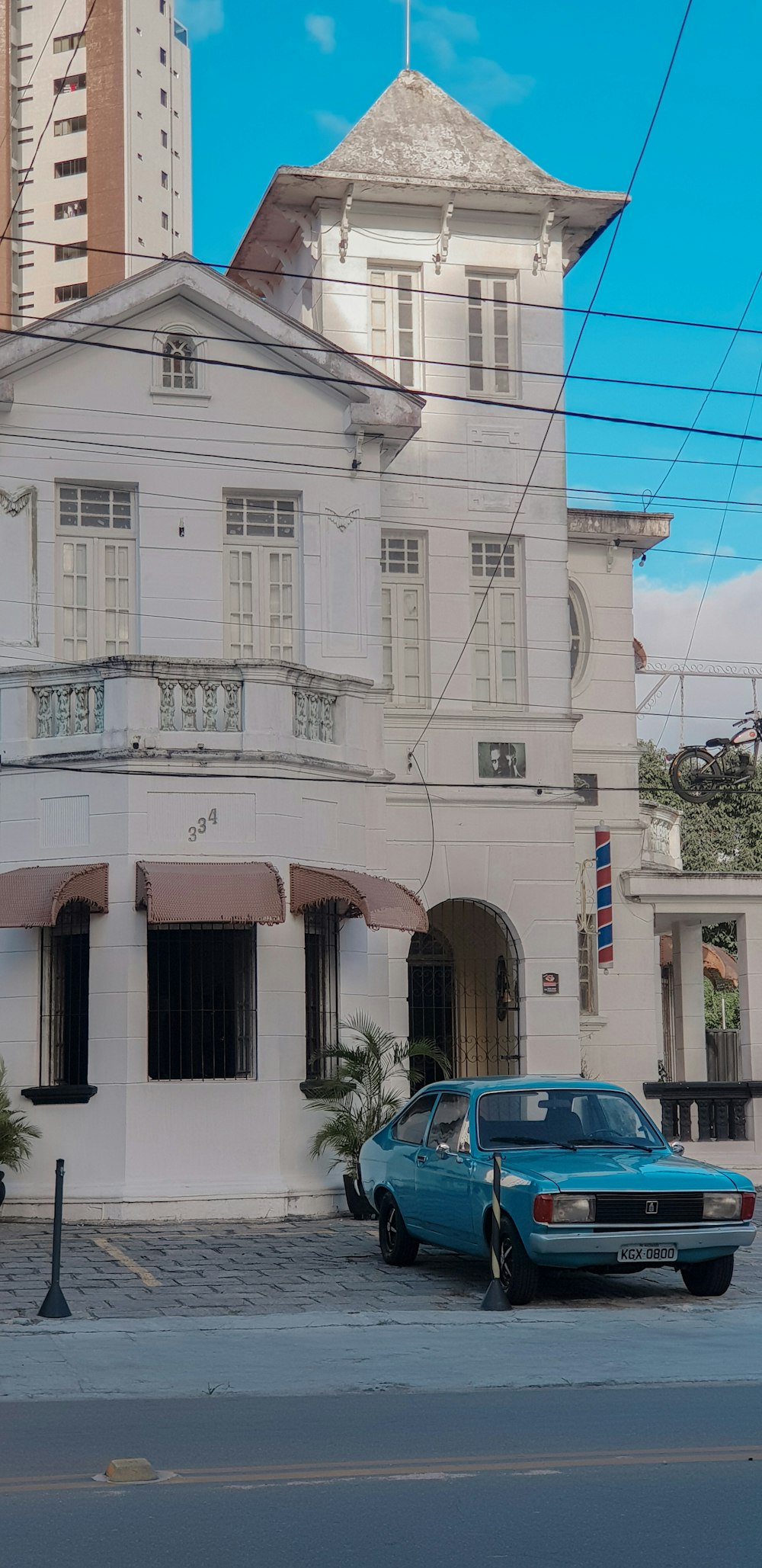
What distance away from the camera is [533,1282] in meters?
12.7

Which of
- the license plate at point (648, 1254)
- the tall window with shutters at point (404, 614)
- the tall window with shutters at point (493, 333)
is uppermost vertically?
the tall window with shutters at point (493, 333)

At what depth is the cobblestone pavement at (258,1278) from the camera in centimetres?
1312

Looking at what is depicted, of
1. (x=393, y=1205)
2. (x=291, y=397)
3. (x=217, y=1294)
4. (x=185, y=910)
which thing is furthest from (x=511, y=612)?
(x=217, y=1294)

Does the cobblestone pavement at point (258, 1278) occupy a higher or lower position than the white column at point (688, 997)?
lower

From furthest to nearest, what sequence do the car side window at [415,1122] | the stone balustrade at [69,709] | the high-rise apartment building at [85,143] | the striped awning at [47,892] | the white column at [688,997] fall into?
1. the high-rise apartment building at [85,143]
2. the white column at [688,997]
3. the stone balustrade at [69,709]
4. the striped awning at [47,892]
5. the car side window at [415,1122]

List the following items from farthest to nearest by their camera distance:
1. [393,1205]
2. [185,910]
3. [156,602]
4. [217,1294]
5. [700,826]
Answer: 1. [700,826]
2. [156,602]
3. [185,910]
4. [393,1205]
5. [217,1294]

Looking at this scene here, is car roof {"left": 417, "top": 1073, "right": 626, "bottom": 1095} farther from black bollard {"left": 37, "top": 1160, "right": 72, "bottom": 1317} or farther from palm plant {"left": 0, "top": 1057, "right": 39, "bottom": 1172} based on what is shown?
palm plant {"left": 0, "top": 1057, "right": 39, "bottom": 1172}

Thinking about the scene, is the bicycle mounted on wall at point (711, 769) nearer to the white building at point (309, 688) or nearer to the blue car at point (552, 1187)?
the white building at point (309, 688)

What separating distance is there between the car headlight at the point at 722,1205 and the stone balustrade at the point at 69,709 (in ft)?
29.5

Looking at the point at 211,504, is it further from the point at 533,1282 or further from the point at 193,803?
the point at 533,1282

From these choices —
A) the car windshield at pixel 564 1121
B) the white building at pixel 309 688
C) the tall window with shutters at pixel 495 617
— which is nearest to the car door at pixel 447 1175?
the car windshield at pixel 564 1121

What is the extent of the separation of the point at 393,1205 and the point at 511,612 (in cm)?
984

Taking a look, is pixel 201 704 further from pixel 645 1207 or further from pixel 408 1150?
pixel 645 1207

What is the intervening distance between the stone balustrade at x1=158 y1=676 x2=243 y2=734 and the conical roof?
283 inches
